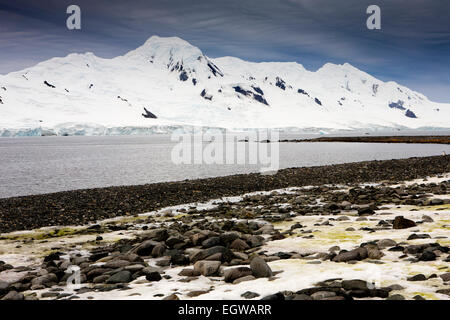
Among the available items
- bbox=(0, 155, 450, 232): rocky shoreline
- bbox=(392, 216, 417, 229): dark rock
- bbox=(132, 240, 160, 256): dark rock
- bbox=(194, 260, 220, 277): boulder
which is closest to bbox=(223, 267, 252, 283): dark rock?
bbox=(194, 260, 220, 277): boulder

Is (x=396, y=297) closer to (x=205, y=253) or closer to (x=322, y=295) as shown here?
Answer: (x=322, y=295)

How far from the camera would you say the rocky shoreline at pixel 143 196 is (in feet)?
70.9

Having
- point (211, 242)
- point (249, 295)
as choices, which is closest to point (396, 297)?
point (249, 295)

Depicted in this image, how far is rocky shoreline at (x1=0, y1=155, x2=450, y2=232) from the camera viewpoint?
21.6 meters

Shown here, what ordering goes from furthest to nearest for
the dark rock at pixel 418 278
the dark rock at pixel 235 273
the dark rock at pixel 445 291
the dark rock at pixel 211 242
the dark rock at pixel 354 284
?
the dark rock at pixel 211 242 → the dark rock at pixel 235 273 → the dark rock at pixel 418 278 → the dark rock at pixel 354 284 → the dark rock at pixel 445 291

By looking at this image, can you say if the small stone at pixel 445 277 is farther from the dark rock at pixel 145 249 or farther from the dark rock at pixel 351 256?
the dark rock at pixel 145 249

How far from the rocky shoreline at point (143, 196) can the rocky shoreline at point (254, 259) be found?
350cm

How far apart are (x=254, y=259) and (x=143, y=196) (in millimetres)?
20565

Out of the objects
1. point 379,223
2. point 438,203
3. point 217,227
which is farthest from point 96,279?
point 438,203

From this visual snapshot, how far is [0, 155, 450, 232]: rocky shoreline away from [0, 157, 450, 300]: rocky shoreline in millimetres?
3502

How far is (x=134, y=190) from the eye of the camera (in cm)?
3136

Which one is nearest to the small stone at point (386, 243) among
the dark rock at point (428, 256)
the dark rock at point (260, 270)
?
the dark rock at point (428, 256)

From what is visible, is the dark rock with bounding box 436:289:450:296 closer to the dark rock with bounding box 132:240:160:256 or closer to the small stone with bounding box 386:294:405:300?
the small stone with bounding box 386:294:405:300
